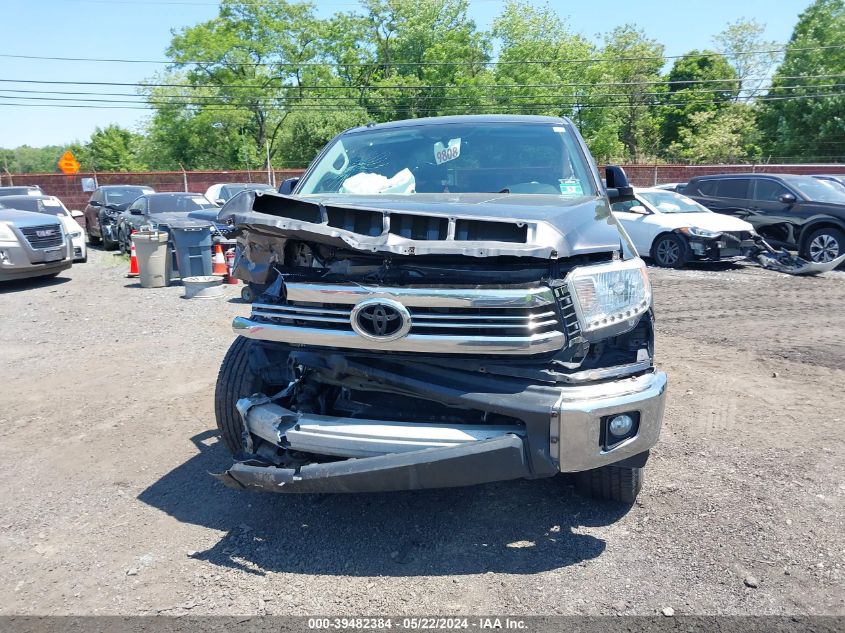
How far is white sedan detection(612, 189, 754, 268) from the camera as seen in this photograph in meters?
12.4

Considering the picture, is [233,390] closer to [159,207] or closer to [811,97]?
[159,207]

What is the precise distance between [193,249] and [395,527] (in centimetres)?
912

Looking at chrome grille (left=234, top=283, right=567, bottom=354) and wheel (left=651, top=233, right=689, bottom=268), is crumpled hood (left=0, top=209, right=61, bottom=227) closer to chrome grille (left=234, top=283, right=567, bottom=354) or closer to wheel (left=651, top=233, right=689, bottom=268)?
chrome grille (left=234, top=283, right=567, bottom=354)

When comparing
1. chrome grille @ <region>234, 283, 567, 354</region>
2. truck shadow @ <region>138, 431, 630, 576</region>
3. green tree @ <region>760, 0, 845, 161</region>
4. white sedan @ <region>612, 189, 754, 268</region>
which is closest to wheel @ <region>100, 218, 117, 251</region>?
white sedan @ <region>612, 189, 754, 268</region>

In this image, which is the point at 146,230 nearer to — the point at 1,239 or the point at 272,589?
the point at 1,239

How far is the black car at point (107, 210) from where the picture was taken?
1817 centimetres

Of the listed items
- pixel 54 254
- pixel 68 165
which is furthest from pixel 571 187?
pixel 68 165

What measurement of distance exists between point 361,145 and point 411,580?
2.94 metres

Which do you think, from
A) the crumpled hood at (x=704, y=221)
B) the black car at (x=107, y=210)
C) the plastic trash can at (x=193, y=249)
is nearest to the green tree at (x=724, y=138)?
the crumpled hood at (x=704, y=221)

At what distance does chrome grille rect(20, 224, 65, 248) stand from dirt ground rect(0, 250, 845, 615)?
658 centimetres

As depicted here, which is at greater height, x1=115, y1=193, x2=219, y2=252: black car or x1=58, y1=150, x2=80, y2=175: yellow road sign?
x1=58, y1=150, x2=80, y2=175: yellow road sign

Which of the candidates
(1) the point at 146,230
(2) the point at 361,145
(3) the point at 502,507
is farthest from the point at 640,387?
(1) the point at 146,230

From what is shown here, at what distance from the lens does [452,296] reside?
9.02 ft

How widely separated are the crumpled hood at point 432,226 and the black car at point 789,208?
1137cm
